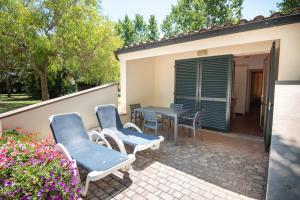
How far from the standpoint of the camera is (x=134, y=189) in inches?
135

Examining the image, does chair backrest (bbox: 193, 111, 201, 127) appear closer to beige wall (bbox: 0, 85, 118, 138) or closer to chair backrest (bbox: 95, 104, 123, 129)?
chair backrest (bbox: 95, 104, 123, 129)

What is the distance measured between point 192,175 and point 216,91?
12.5 feet

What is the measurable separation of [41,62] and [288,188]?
466 inches

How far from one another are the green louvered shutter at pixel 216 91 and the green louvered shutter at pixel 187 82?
0.27 meters

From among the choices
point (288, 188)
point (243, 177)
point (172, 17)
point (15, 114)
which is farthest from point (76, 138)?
point (172, 17)

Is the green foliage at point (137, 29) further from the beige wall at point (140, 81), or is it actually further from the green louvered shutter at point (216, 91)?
the green louvered shutter at point (216, 91)

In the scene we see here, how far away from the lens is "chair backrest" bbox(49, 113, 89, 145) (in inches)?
171

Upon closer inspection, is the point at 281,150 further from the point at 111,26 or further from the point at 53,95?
the point at 53,95

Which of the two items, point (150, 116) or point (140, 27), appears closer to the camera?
point (150, 116)

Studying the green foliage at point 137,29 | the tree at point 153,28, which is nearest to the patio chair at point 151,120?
the green foliage at point 137,29

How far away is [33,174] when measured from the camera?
2.31 metres

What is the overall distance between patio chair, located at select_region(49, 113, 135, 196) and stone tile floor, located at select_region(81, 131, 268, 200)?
0.40 meters

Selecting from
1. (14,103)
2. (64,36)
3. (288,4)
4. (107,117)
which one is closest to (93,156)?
(107,117)

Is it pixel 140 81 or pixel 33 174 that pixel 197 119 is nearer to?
pixel 140 81
